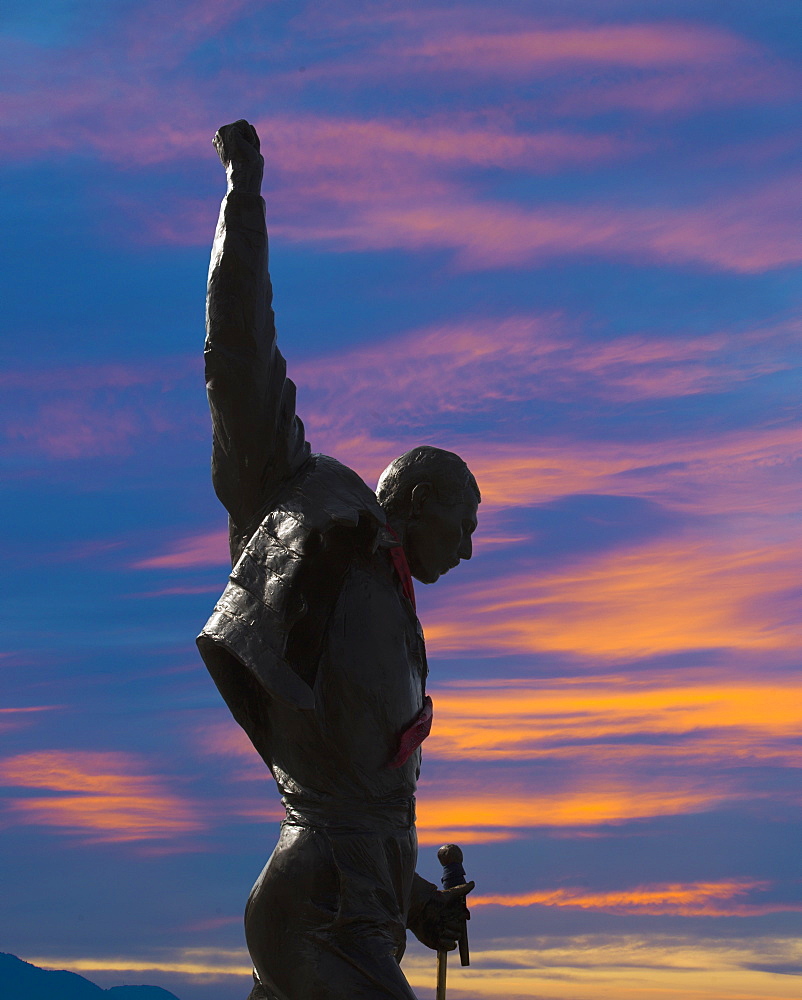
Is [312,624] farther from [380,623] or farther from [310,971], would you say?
[310,971]

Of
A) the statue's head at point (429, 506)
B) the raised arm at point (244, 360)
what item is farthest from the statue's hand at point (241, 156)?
the statue's head at point (429, 506)

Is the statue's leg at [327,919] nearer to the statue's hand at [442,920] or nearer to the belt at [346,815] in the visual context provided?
the belt at [346,815]

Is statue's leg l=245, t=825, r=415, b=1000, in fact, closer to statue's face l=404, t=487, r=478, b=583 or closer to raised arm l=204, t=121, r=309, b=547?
statue's face l=404, t=487, r=478, b=583

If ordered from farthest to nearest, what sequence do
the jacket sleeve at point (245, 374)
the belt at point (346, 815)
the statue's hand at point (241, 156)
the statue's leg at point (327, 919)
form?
the statue's hand at point (241, 156) → the jacket sleeve at point (245, 374) → the belt at point (346, 815) → the statue's leg at point (327, 919)

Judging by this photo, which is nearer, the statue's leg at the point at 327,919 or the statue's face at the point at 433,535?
the statue's leg at the point at 327,919

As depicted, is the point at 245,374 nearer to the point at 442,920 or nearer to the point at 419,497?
the point at 419,497

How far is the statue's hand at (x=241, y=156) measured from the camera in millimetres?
6344

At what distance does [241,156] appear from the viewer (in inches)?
250

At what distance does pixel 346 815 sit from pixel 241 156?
2.60m

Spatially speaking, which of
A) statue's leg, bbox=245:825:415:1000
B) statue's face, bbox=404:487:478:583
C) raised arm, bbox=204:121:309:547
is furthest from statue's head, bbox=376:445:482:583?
statue's leg, bbox=245:825:415:1000

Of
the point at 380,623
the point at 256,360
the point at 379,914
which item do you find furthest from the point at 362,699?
the point at 256,360

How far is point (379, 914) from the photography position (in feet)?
19.2

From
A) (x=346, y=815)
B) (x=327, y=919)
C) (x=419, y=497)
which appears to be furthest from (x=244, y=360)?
(x=327, y=919)

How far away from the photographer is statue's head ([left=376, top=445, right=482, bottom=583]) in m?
6.64
